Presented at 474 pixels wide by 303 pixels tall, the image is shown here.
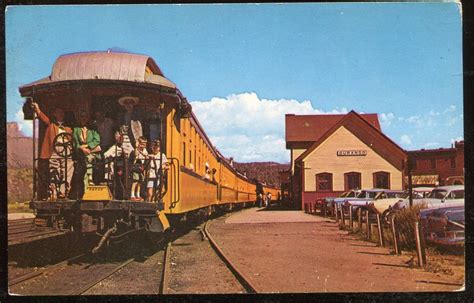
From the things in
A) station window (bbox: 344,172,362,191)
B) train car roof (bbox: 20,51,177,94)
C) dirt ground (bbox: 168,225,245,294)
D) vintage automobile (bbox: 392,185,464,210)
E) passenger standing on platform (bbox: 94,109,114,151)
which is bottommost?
dirt ground (bbox: 168,225,245,294)

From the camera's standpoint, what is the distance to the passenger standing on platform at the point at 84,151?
25.6ft

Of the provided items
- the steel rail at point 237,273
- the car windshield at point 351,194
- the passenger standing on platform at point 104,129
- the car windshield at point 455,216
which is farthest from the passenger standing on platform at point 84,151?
the car windshield at point 455,216

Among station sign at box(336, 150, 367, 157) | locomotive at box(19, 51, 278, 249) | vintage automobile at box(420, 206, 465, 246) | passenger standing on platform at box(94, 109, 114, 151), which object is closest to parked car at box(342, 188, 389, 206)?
station sign at box(336, 150, 367, 157)

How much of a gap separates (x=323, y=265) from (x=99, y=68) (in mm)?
4601

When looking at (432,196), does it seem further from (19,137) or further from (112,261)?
(19,137)

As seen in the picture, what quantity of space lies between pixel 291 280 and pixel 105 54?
14.3 ft

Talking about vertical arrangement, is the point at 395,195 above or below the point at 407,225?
above

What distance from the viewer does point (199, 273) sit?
7746mm

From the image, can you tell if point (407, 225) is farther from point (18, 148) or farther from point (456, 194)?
point (18, 148)

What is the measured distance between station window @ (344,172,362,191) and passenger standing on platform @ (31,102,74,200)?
4.56 m

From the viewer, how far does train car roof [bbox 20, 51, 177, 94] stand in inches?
307

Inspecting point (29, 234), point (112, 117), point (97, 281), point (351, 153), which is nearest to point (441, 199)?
point (351, 153)

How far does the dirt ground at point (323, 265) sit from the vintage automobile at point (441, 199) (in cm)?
90

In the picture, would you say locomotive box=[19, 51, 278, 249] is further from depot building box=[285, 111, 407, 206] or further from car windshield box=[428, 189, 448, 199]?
car windshield box=[428, 189, 448, 199]
